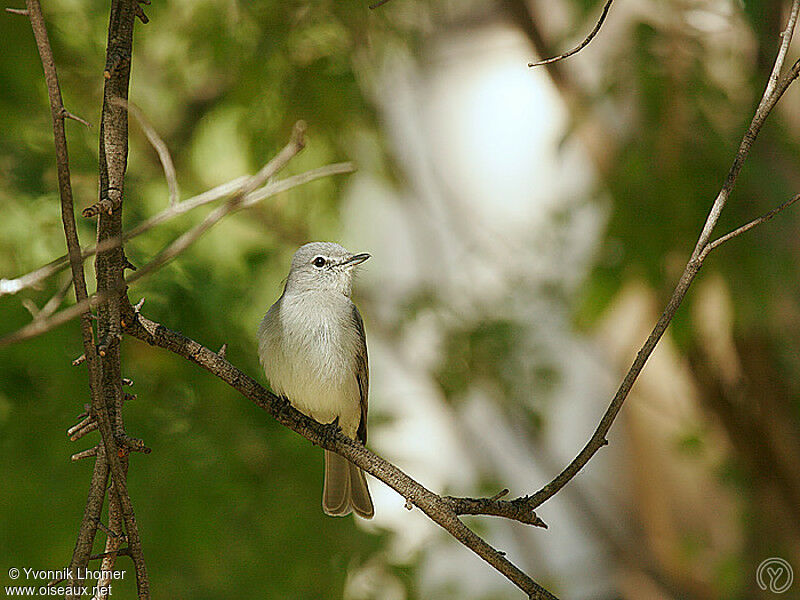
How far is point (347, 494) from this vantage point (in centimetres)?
198

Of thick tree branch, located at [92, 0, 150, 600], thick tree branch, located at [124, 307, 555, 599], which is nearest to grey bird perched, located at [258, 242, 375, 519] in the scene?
thick tree branch, located at [124, 307, 555, 599]

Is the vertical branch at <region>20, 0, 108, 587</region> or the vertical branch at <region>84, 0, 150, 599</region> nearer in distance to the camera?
the vertical branch at <region>20, 0, 108, 587</region>

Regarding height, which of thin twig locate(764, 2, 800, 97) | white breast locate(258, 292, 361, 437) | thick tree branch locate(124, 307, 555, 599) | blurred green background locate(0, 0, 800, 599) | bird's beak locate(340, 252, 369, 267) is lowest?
thick tree branch locate(124, 307, 555, 599)

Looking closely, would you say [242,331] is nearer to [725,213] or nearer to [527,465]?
[725,213]

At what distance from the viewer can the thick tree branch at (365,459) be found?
100 centimetres

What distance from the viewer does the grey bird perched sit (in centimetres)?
176

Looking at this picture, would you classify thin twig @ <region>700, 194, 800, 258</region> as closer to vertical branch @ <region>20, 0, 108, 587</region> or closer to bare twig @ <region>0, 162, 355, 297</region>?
bare twig @ <region>0, 162, 355, 297</region>

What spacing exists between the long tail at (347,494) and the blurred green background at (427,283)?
0.67m

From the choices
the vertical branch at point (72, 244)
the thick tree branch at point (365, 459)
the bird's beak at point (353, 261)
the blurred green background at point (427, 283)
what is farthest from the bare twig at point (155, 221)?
the blurred green background at point (427, 283)

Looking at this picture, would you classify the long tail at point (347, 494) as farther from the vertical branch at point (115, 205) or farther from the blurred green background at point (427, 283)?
the vertical branch at point (115, 205)

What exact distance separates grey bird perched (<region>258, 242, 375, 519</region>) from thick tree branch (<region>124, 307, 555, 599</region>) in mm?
638

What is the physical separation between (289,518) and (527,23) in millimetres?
2172

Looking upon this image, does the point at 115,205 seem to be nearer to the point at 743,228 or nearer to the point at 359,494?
the point at 743,228

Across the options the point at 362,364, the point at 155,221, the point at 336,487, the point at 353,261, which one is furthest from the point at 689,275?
the point at 336,487
